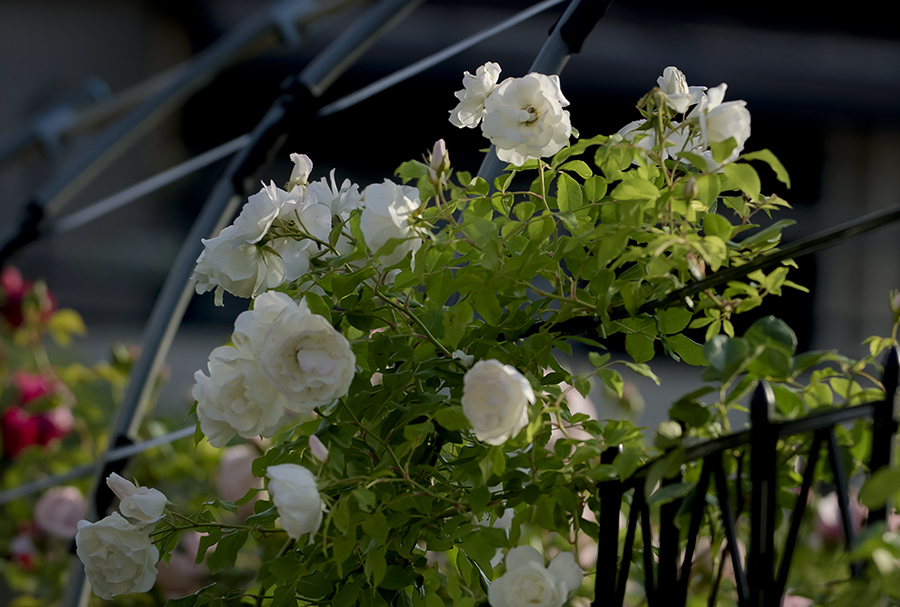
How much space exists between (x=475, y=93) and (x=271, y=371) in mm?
235

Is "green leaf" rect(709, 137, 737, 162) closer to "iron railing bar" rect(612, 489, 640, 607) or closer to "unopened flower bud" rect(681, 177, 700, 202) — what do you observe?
"unopened flower bud" rect(681, 177, 700, 202)

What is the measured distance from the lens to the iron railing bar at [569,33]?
63 centimetres

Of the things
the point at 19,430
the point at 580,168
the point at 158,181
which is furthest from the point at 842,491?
the point at 19,430

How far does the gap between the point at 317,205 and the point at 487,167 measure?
0.62ft

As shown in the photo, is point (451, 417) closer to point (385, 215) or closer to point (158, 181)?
point (385, 215)

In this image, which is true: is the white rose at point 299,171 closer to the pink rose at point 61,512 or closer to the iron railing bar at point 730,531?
the iron railing bar at point 730,531

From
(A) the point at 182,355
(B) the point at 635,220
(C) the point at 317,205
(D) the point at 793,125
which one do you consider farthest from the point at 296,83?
(D) the point at 793,125

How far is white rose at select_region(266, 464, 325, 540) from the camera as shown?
36 centimetres

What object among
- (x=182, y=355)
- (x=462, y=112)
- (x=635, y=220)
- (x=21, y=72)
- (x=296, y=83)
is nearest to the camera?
(x=635, y=220)

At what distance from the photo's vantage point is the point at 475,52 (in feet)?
19.8

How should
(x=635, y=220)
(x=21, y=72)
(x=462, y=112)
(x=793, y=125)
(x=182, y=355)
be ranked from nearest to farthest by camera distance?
(x=635, y=220) < (x=462, y=112) < (x=182, y=355) < (x=793, y=125) < (x=21, y=72)

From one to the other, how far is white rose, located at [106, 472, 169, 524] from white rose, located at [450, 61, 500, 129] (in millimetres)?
302

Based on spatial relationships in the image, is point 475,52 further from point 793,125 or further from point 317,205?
point 317,205

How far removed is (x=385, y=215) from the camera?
412 mm
